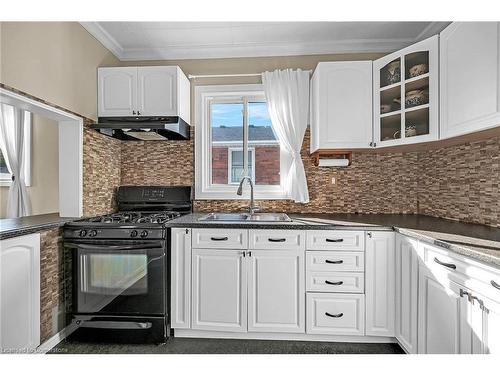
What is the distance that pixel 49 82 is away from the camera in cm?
206

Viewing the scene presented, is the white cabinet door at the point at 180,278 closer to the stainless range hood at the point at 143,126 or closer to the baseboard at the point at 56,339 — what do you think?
the baseboard at the point at 56,339

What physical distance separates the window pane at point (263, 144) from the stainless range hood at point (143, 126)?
2.28 feet

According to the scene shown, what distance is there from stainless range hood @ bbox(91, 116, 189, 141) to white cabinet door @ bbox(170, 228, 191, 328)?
91 centimetres

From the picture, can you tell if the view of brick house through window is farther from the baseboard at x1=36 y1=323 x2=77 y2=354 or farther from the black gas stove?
the baseboard at x1=36 y1=323 x2=77 y2=354

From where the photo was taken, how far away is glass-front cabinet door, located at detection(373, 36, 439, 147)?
6.72 ft

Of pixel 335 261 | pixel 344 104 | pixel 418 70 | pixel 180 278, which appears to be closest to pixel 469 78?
pixel 418 70

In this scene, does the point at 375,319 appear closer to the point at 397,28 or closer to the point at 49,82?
the point at 397,28

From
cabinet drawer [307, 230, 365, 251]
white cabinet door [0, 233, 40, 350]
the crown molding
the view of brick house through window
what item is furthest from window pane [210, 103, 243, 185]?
white cabinet door [0, 233, 40, 350]

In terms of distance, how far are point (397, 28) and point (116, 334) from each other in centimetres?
338

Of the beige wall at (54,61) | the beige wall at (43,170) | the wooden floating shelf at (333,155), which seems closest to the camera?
the beige wall at (54,61)

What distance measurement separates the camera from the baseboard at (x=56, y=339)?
1.96 metres

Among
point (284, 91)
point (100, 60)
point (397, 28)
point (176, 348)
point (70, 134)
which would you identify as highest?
point (397, 28)

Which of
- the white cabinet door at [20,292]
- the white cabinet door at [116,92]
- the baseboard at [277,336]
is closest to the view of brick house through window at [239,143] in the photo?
the white cabinet door at [116,92]
